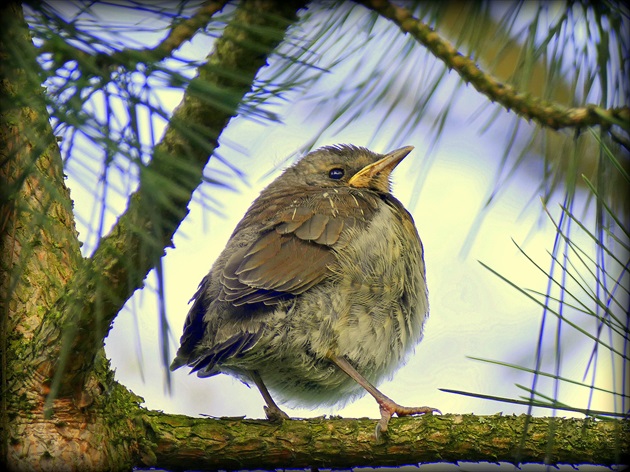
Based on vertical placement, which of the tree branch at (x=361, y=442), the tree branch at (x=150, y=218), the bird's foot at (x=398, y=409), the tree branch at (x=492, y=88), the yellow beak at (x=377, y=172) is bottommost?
the tree branch at (x=361, y=442)

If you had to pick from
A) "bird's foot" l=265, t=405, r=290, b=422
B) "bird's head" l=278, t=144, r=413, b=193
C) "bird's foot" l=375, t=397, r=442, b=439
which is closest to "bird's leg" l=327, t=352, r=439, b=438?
"bird's foot" l=375, t=397, r=442, b=439

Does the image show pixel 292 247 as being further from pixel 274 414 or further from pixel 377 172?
pixel 377 172

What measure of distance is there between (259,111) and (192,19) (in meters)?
0.39

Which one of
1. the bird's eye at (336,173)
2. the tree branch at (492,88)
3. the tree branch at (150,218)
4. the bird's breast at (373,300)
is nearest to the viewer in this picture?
the tree branch at (150,218)

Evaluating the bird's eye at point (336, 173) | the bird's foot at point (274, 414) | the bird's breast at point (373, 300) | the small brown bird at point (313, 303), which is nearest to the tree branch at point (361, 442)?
the bird's foot at point (274, 414)

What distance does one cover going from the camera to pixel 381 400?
329cm

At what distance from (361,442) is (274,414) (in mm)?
457

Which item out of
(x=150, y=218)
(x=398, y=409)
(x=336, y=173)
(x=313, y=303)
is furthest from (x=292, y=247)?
(x=150, y=218)

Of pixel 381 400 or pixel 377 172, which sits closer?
pixel 381 400

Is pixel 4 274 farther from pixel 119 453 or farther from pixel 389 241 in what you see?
pixel 389 241

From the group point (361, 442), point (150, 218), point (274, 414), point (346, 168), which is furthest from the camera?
point (346, 168)

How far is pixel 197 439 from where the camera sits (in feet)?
9.02

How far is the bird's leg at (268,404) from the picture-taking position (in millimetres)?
3096

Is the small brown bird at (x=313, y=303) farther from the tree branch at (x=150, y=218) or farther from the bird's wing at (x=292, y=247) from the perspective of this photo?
the tree branch at (x=150, y=218)
